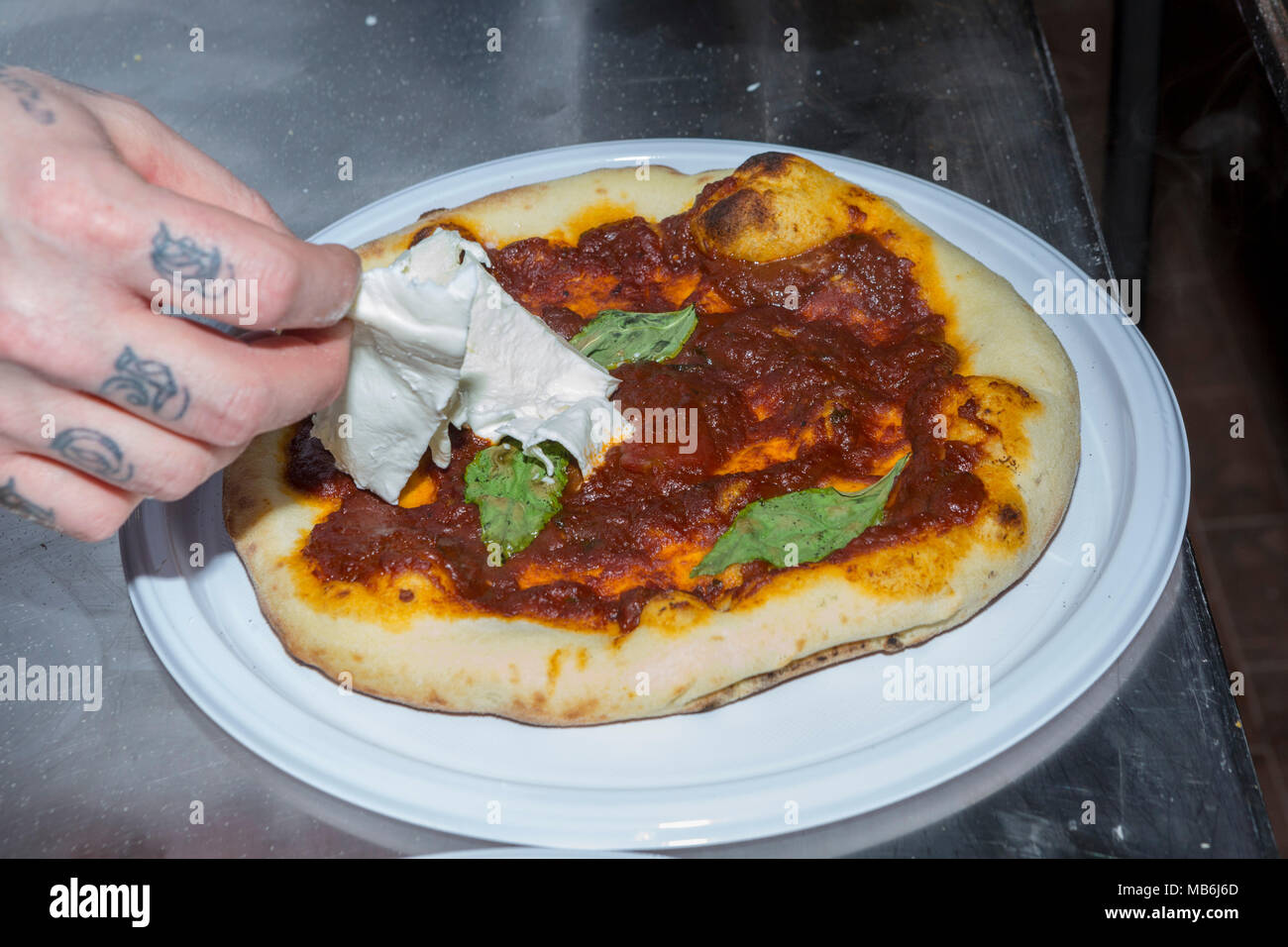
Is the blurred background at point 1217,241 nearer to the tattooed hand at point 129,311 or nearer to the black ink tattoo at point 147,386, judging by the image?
the tattooed hand at point 129,311

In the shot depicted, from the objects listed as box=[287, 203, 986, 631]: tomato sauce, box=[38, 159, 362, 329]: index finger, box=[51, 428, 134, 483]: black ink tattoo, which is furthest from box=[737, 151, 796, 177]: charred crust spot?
box=[51, 428, 134, 483]: black ink tattoo

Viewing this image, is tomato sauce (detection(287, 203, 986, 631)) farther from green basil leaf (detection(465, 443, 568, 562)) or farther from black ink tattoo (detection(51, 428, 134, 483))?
black ink tattoo (detection(51, 428, 134, 483))

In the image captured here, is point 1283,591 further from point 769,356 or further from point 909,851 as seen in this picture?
point 909,851

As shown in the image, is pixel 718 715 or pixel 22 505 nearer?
pixel 22 505

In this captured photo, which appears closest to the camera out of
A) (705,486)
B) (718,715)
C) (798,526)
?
(718,715)

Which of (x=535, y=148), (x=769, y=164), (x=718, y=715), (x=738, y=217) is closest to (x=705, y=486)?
(x=718, y=715)

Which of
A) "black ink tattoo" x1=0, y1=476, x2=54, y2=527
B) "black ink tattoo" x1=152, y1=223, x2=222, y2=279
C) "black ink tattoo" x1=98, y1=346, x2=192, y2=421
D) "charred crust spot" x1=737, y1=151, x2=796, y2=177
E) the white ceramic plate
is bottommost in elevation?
the white ceramic plate

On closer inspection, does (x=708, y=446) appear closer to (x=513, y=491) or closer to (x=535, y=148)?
(x=513, y=491)

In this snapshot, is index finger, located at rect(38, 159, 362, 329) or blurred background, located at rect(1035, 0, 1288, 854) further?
blurred background, located at rect(1035, 0, 1288, 854)
